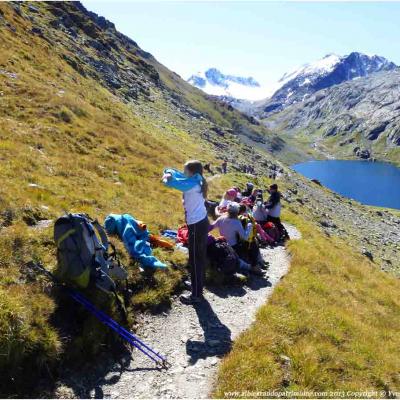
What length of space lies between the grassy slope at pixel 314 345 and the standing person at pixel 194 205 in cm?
225

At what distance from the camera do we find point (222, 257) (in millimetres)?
12914

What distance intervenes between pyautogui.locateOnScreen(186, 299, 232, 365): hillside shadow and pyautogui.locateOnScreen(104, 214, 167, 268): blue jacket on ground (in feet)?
5.95

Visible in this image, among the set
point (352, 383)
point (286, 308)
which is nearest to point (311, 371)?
point (352, 383)

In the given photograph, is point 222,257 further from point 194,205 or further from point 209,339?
point 209,339

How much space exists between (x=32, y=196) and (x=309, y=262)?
37.9 ft

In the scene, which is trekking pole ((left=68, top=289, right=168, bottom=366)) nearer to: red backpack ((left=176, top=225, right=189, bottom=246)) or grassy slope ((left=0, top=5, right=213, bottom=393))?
grassy slope ((left=0, top=5, right=213, bottom=393))

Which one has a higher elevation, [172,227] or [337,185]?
[337,185]

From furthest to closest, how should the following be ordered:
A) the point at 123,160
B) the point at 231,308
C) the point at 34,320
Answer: the point at 123,160 < the point at 231,308 < the point at 34,320

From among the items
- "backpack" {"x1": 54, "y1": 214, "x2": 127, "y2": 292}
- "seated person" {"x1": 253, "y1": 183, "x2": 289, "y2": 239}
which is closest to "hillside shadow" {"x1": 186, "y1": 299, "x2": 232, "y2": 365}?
"backpack" {"x1": 54, "y1": 214, "x2": 127, "y2": 292}

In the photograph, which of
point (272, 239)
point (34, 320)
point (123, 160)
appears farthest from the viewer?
point (123, 160)

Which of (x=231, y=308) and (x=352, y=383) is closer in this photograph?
(x=352, y=383)

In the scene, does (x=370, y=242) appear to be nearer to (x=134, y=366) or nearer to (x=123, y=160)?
(x=123, y=160)

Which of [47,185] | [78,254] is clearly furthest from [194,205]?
[47,185]

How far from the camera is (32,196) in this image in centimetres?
1316
